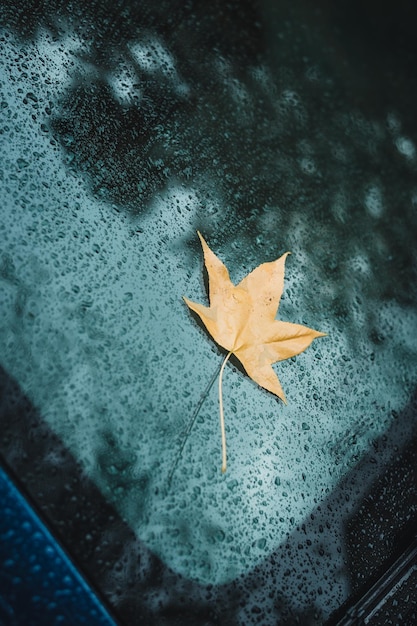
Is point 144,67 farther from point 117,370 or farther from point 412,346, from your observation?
point 412,346

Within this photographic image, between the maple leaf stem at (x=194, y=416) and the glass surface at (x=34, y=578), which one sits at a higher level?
the maple leaf stem at (x=194, y=416)

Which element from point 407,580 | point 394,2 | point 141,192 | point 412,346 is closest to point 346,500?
point 407,580

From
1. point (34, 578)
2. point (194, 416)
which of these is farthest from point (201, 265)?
point (34, 578)

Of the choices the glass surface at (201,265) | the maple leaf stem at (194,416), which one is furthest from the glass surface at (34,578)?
the maple leaf stem at (194,416)

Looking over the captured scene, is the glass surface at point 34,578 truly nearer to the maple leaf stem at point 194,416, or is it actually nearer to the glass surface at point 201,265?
the glass surface at point 201,265

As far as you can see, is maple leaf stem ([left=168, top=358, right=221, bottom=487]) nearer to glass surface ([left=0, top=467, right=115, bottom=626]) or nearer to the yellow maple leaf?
the yellow maple leaf

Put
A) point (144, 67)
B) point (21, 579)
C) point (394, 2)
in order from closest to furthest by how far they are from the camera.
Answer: point (21, 579) < point (144, 67) < point (394, 2)
